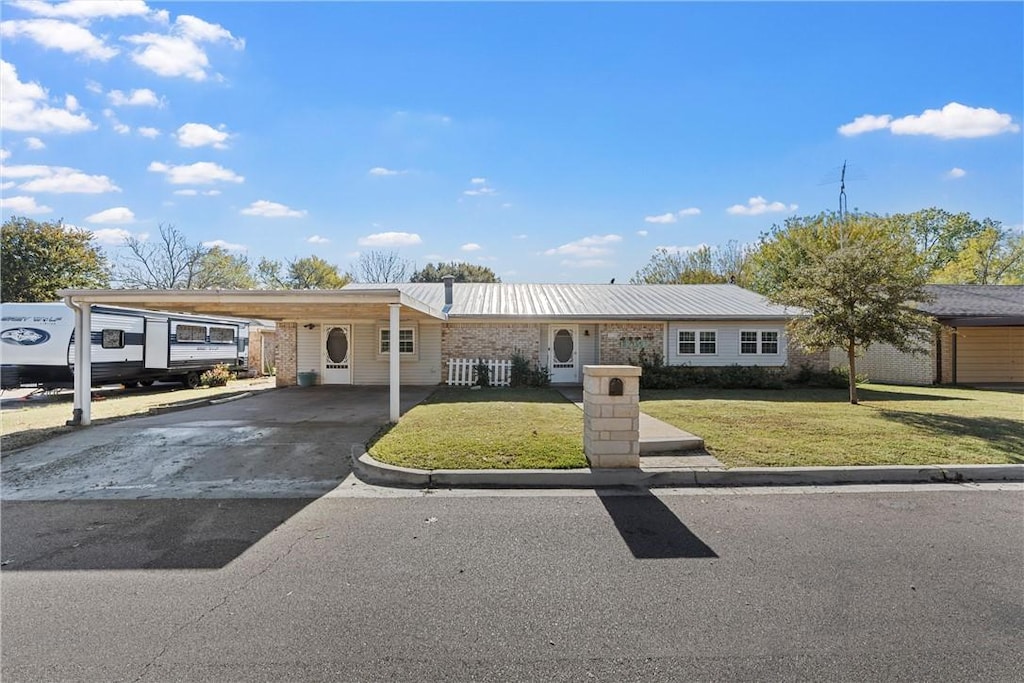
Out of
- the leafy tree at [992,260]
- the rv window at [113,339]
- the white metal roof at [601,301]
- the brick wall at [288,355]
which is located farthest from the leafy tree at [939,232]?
the rv window at [113,339]

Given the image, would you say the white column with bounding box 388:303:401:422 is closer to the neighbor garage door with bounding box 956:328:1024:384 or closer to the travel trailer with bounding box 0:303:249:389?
the travel trailer with bounding box 0:303:249:389

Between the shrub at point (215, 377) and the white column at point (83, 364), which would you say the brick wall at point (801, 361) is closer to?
the white column at point (83, 364)

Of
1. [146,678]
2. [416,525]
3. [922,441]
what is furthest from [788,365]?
[146,678]

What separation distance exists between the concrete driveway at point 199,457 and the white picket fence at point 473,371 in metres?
5.38

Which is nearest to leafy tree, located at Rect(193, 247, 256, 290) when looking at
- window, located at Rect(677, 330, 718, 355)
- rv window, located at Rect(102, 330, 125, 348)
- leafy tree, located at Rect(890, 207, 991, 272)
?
rv window, located at Rect(102, 330, 125, 348)

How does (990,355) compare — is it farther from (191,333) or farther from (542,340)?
(191,333)

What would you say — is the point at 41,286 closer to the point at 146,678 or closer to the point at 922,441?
the point at 146,678

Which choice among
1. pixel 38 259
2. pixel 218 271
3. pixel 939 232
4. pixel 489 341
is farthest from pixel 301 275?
pixel 939 232

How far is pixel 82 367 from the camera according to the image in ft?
32.9

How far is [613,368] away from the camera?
6473 mm

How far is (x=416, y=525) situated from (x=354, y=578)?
44.1 inches

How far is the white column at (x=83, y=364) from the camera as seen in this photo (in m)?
9.95

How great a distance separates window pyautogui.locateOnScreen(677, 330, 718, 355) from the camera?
17.8m

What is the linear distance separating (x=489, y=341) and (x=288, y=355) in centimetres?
683
